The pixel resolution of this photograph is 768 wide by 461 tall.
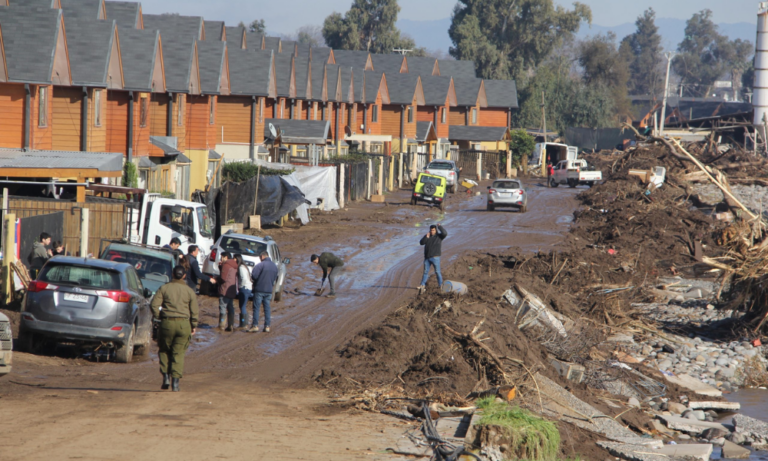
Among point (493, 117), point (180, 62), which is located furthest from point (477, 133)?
point (180, 62)

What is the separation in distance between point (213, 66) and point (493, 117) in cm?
4951

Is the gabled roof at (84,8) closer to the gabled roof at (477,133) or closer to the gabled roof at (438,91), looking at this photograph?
the gabled roof at (438,91)

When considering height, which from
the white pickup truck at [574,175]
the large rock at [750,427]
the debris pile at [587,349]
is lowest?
the large rock at [750,427]

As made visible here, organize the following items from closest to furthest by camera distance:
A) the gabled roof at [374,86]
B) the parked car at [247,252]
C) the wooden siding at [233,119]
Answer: the parked car at [247,252] → the wooden siding at [233,119] → the gabled roof at [374,86]

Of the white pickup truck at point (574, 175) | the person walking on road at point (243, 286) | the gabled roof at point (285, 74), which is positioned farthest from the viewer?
the white pickup truck at point (574, 175)

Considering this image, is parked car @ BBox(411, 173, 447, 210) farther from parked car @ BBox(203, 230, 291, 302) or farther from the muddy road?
parked car @ BBox(203, 230, 291, 302)

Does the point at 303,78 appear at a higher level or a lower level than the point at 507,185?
higher

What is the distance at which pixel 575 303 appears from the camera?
61.9ft

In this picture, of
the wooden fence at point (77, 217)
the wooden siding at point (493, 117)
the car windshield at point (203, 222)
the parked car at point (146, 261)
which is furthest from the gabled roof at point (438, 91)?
the parked car at point (146, 261)

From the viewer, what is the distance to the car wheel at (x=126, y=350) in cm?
1219

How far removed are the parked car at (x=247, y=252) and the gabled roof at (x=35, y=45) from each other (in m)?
7.53

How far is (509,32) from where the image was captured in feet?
330

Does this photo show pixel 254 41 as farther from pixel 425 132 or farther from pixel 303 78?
pixel 425 132

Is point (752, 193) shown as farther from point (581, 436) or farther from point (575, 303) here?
point (581, 436)
